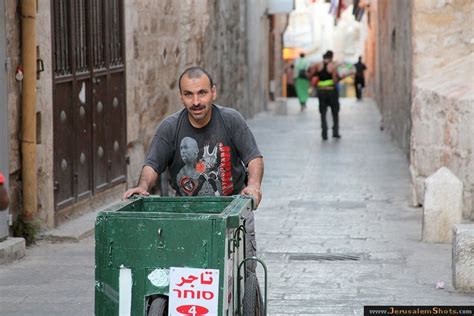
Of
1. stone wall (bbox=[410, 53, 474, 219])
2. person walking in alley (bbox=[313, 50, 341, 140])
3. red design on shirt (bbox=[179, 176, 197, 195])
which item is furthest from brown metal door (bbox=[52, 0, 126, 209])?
person walking in alley (bbox=[313, 50, 341, 140])

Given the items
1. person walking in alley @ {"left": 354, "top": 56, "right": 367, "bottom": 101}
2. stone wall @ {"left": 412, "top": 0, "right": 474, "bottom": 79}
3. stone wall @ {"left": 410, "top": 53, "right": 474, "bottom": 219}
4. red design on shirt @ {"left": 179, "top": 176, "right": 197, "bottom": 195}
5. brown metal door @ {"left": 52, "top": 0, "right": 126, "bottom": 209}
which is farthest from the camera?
person walking in alley @ {"left": 354, "top": 56, "right": 367, "bottom": 101}

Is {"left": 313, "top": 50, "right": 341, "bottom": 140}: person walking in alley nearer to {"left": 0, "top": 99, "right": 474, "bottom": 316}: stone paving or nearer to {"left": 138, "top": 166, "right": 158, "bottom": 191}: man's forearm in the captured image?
{"left": 0, "top": 99, "right": 474, "bottom": 316}: stone paving

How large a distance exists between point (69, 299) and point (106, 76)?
5129 mm

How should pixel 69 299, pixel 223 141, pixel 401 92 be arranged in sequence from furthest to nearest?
pixel 401 92 → pixel 69 299 → pixel 223 141

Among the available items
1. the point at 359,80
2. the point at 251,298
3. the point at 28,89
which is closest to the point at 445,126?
the point at 28,89

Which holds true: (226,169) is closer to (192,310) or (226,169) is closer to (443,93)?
(192,310)

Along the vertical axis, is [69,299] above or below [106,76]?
below

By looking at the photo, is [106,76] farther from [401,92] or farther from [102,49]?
[401,92]

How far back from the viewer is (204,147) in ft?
22.2

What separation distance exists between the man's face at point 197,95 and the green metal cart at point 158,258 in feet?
3.11

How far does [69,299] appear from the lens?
8438mm

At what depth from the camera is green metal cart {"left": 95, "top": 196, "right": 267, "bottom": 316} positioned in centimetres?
566

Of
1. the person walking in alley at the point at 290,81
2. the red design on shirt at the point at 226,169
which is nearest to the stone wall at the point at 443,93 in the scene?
the red design on shirt at the point at 226,169

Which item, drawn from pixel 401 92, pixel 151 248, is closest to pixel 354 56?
pixel 401 92
